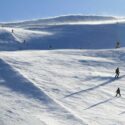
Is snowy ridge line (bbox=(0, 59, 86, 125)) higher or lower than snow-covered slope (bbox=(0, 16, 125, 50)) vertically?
lower

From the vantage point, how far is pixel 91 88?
41.9 metres

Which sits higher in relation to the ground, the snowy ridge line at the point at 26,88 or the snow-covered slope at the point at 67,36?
the snow-covered slope at the point at 67,36

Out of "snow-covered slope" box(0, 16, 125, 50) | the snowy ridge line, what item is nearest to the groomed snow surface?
the snowy ridge line

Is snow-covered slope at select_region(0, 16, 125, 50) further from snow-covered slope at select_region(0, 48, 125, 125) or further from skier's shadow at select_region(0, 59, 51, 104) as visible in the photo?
skier's shadow at select_region(0, 59, 51, 104)

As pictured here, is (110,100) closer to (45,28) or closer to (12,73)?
(12,73)

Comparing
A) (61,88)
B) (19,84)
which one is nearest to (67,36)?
(61,88)

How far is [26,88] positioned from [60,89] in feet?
9.23

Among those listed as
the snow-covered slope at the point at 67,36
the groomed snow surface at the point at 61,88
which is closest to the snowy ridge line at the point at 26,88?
the groomed snow surface at the point at 61,88

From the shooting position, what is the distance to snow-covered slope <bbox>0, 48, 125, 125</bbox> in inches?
1335

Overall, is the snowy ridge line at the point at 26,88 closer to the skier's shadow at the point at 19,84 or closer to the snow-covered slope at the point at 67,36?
the skier's shadow at the point at 19,84

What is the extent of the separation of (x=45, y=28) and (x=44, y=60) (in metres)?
38.1

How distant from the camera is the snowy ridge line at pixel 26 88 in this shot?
3531 centimetres

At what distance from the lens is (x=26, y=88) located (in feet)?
130

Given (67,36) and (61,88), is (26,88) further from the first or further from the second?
(67,36)
